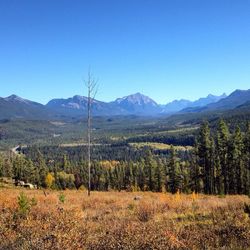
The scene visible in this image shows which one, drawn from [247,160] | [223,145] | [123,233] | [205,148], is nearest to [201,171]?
[205,148]

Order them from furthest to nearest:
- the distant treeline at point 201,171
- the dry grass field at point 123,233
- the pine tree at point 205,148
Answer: the pine tree at point 205,148
the distant treeline at point 201,171
the dry grass field at point 123,233

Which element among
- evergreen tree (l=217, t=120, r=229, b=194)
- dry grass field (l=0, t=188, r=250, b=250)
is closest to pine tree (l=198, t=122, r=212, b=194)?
evergreen tree (l=217, t=120, r=229, b=194)

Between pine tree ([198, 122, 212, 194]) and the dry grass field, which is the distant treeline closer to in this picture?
pine tree ([198, 122, 212, 194])

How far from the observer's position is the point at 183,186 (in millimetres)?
85188

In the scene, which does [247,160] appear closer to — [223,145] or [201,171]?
[223,145]

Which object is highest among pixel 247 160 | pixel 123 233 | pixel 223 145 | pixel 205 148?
pixel 123 233

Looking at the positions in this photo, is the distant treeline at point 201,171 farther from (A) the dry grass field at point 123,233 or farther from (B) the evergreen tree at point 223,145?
(A) the dry grass field at point 123,233

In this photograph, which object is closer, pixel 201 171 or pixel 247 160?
pixel 247 160

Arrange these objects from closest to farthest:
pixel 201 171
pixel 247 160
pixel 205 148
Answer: pixel 247 160 → pixel 205 148 → pixel 201 171

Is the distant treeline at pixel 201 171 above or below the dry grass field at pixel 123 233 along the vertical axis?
below

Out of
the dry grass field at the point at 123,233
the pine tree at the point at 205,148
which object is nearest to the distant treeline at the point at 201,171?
the pine tree at the point at 205,148

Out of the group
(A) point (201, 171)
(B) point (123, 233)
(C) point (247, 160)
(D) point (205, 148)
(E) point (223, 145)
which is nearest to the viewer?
(B) point (123, 233)

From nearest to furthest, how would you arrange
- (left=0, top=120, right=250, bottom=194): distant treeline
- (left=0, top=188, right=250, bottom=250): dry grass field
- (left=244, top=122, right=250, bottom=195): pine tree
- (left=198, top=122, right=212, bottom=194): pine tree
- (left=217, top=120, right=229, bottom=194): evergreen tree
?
(left=0, top=188, right=250, bottom=250): dry grass field
(left=244, top=122, right=250, bottom=195): pine tree
(left=217, top=120, right=229, bottom=194): evergreen tree
(left=0, top=120, right=250, bottom=194): distant treeline
(left=198, top=122, right=212, bottom=194): pine tree

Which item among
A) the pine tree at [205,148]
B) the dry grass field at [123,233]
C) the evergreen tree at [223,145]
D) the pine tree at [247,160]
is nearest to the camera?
the dry grass field at [123,233]
